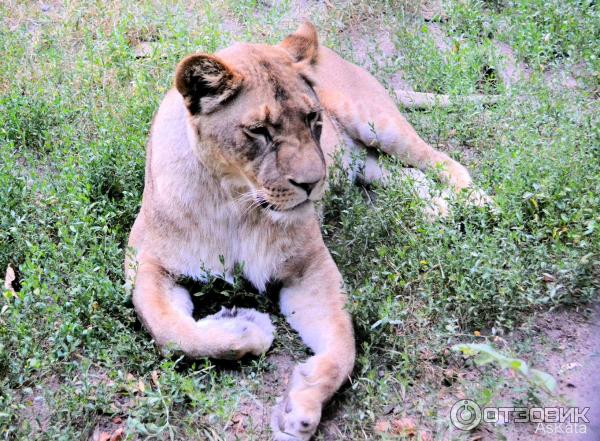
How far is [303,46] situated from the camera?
3.61 meters

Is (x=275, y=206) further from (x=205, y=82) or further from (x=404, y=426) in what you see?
(x=404, y=426)

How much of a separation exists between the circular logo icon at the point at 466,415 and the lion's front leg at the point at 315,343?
436 millimetres

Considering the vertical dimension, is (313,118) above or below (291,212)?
above

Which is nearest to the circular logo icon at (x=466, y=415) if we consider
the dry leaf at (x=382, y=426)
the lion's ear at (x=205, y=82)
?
the dry leaf at (x=382, y=426)

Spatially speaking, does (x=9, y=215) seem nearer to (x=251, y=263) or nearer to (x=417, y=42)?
(x=251, y=263)

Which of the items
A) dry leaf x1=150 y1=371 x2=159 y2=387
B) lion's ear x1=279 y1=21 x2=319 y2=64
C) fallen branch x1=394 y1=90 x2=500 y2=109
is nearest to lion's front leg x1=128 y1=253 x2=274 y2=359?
dry leaf x1=150 y1=371 x2=159 y2=387

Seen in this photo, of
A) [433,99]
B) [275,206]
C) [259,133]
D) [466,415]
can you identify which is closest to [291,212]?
[275,206]

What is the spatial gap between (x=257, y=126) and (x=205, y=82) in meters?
0.26

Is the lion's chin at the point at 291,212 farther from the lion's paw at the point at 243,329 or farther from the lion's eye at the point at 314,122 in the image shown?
the lion's paw at the point at 243,329

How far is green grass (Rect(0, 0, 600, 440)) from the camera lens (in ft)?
10.1

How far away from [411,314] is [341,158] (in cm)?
125

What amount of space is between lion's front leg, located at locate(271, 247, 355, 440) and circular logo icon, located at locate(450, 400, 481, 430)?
0.44m

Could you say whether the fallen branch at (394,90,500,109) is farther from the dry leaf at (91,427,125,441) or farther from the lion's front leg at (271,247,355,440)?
the dry leaf at (91,427,125,441)

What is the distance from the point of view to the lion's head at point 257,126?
3139mm
